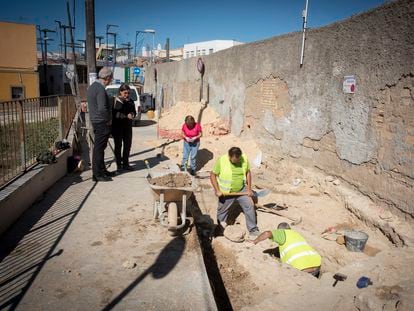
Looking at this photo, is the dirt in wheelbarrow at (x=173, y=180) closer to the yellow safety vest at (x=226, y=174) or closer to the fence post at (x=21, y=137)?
the yellow safety vest at (x=226, y=174)

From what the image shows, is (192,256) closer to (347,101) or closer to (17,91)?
(347,101)

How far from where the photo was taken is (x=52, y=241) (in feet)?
15.1

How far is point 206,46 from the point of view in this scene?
6041 cm

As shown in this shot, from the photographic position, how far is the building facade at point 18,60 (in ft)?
98.8

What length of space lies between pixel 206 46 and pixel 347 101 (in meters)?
56.6

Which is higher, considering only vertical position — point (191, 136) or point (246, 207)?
point (191, 136)

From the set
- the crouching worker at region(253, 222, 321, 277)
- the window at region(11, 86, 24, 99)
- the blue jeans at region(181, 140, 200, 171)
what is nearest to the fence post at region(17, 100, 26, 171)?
the blue jeans at region(181, 140, 200, 171)

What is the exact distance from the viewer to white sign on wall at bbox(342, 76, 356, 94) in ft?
21.4

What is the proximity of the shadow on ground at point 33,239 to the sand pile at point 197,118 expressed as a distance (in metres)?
6.84

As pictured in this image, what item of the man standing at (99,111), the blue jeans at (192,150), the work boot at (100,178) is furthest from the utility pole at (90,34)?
the work boot at (100,178)

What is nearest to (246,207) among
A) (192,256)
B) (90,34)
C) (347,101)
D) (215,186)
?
(215,186)

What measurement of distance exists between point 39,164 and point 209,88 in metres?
9.23

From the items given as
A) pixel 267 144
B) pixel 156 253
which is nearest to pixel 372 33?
pixel 267 144

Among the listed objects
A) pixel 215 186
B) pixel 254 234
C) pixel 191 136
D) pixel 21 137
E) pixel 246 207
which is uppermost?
pixel 21 137
